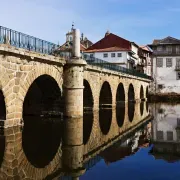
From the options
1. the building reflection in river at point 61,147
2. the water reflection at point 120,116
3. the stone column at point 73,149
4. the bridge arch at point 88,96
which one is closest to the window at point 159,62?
the water reflection at point 120,116

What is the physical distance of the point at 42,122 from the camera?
1995cm

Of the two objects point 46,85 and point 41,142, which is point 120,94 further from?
point 41,142

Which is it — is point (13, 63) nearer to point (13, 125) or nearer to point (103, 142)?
point (13, 125)

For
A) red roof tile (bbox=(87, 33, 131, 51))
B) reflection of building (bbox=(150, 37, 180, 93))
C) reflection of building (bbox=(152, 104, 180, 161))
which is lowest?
reflection of building (bbox=(152, 104, 180, 161))

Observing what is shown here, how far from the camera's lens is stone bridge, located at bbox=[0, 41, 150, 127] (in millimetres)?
15211

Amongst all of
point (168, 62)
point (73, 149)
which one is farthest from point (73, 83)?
point (168, 62)

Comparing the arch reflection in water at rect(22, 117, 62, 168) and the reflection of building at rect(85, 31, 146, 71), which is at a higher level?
the reflection of building at rect(85, 31, 146, 71)

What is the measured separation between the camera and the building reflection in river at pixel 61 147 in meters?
9.52

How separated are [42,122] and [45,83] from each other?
322 cm

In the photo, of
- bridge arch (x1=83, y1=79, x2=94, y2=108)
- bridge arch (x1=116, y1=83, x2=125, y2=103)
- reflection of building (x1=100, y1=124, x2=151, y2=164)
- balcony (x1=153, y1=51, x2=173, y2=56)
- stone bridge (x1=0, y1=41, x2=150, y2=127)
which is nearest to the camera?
reflection of building (x1=100, y1=124, x2=151, y2=164)

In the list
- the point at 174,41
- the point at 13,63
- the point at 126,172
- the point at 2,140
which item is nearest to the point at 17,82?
the point at 13,63

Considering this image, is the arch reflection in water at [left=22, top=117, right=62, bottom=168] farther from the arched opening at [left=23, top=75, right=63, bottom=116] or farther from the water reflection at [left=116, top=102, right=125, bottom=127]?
the water reflection at [left=116, top=102, right=125, bottom=127]

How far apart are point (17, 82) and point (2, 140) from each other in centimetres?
374

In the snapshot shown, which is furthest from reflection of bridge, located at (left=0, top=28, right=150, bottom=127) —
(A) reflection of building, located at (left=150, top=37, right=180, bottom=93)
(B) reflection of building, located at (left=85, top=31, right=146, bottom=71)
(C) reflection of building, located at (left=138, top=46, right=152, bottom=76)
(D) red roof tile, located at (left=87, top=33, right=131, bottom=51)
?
(C) reflection of building, located at (left=138, top=46, right=152, bottom=76)
